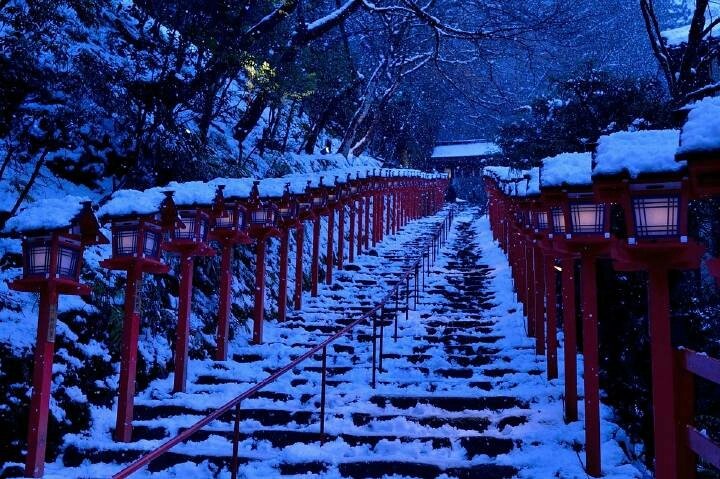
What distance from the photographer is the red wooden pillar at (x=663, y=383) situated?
399 centimetres

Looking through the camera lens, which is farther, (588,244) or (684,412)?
(588,244)

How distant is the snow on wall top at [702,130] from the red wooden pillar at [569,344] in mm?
3256

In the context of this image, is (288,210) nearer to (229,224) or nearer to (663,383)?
(229,224)

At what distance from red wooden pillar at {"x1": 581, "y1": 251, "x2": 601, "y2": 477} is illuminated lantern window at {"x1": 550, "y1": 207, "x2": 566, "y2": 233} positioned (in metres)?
0.41

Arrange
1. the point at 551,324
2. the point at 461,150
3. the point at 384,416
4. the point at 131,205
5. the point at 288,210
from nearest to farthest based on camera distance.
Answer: the point at 131,205, the point at 384,416, the point at 551,324, the point at 288,210, the point at 461,150

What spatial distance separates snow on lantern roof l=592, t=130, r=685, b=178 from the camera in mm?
4500

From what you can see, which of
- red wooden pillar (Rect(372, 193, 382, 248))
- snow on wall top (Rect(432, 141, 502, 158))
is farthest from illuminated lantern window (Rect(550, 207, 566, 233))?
snow on wall top (Rect(432, 141, 502, 158))

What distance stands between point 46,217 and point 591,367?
5460 mm

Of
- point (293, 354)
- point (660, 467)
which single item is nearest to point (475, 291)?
point (293, 354)

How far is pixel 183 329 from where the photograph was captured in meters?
8.33

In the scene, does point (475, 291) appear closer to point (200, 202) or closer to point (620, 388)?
point (620, 388)

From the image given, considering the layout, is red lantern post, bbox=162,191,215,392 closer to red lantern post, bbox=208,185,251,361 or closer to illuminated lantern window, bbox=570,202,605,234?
red lantern post, bbox=208,185,251,361

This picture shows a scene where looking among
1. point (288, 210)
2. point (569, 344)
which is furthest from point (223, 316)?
point (569, 344)

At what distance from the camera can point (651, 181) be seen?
179 inches
